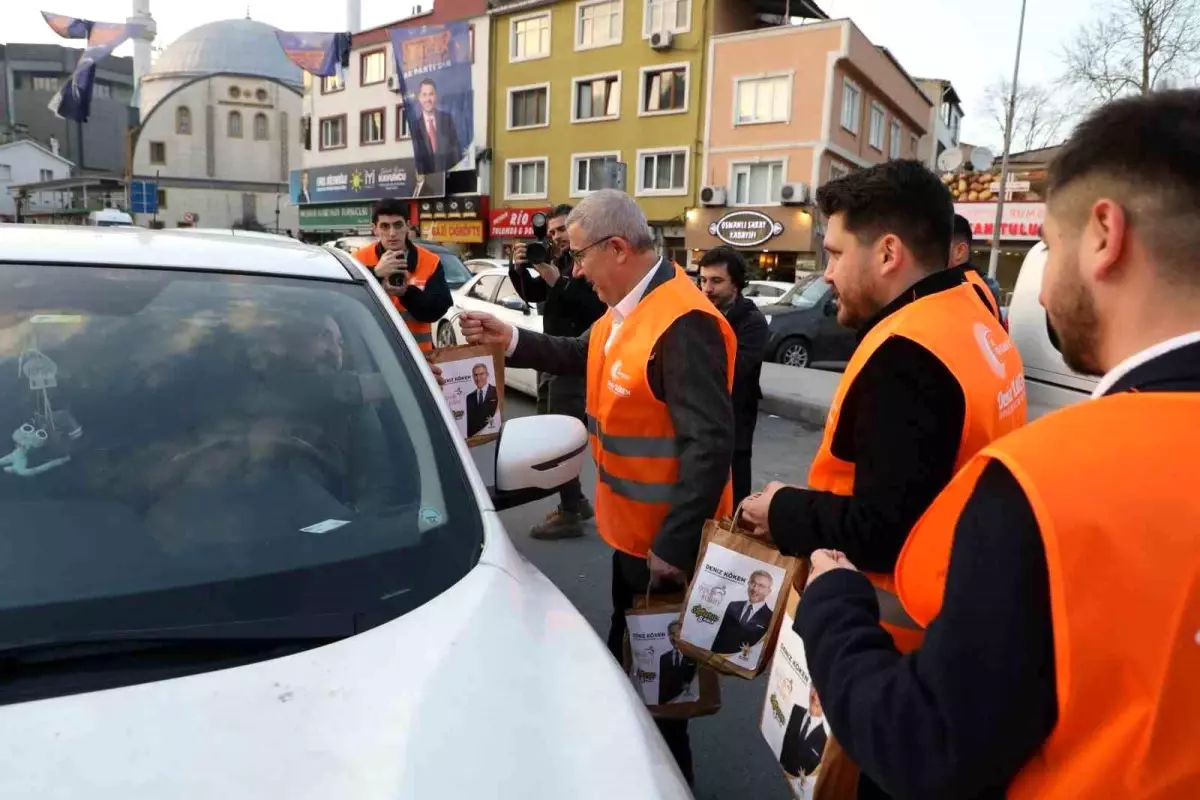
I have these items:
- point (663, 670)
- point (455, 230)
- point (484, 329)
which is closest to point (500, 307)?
point (484, 329)

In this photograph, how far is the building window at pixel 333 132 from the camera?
1486 inches

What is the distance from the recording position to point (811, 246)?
2378cm

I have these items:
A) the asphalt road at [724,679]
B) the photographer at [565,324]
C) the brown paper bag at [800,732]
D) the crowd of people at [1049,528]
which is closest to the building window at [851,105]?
the asphalt road at [724,679]

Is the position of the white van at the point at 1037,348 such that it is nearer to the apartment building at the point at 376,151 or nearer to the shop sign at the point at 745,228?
the shop sign at the point at 745,228

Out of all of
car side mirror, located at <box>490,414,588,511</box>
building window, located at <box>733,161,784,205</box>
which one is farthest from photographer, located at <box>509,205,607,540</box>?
building window, located at <box>733,161,784,205</box>

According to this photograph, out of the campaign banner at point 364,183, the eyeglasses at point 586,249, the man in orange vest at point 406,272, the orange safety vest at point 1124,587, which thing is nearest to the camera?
the orange safety vest at point 1124,587

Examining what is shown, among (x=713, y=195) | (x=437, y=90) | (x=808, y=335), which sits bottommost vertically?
(x=808, y=335)

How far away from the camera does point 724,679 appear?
3334mm

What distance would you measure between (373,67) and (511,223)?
11965 mm

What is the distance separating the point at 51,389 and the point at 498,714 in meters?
1.15

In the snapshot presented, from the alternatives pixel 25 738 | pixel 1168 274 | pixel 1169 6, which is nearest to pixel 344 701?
pixel 25 738

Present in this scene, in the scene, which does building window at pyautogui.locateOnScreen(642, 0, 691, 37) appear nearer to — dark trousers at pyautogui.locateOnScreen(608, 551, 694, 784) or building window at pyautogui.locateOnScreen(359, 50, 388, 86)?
building window at pyautogui.locateOnScreen(359, 50, 388, 86)

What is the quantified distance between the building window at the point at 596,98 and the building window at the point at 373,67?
11056 mm

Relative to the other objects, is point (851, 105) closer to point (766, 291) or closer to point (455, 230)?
point (766, 291)
